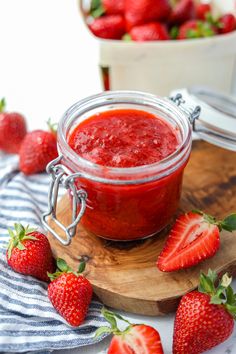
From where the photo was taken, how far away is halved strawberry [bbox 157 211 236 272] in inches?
58.6

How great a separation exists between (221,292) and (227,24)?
47.7 inches

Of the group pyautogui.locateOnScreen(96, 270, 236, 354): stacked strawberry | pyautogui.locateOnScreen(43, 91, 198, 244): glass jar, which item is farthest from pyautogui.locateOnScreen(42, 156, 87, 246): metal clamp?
pyautogui.locateOnScreen(96, 270, 236, 354): stacked strawberry

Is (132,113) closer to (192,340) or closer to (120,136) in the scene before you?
(120,136)

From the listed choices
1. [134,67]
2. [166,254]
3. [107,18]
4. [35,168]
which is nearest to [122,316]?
[166,254]

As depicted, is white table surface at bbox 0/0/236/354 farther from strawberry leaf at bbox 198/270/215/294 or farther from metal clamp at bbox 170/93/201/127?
strawberry leaf at bbox 198/270/215/294

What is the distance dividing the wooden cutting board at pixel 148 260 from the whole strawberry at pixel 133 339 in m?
0.12

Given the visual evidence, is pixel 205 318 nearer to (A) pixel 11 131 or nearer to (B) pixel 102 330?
(B) pixel 102 330

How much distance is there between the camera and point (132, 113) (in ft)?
5.48

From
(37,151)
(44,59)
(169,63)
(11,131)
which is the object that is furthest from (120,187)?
(44,59)

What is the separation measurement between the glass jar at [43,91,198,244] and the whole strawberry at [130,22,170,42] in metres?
0.54

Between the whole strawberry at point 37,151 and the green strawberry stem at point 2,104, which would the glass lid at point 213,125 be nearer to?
the whole strawberry at point 37,151

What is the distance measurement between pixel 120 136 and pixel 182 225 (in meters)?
0.28

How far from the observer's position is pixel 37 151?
1.86 m

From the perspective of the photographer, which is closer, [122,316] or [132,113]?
[122,316]
